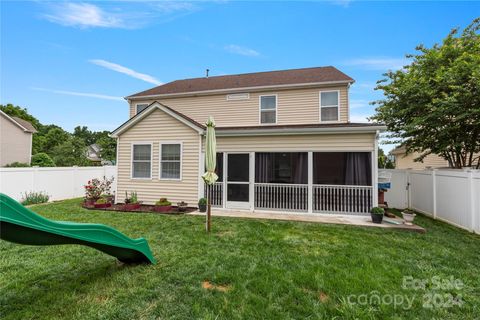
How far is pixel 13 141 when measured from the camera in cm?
1897

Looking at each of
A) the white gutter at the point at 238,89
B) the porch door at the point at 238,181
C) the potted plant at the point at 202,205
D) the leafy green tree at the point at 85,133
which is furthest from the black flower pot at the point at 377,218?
the leafy green tree at the point at 85,133

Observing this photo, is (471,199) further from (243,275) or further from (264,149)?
(243,275)

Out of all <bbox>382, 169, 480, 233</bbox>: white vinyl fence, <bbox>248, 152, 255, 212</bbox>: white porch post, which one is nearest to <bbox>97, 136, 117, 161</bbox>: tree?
<bbox>248, 152, 255, 212</bbox>: white porch post

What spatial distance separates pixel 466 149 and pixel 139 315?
508 inches

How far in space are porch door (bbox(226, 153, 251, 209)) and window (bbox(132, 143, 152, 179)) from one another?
12.4ft

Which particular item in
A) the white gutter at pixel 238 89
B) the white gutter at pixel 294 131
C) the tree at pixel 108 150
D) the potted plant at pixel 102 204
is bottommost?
the potted plant at pixel 102 204

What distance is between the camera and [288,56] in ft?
47.0

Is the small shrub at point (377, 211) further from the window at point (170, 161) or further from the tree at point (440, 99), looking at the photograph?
the window at point (170, 161)

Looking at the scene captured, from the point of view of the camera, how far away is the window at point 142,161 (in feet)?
31.9

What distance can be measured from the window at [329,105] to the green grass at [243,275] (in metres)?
6.45

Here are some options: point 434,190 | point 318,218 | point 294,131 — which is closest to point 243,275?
point 318,218

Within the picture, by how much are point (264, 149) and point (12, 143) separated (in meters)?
24.0

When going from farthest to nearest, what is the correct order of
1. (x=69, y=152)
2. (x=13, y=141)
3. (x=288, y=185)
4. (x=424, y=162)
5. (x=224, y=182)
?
(x=69, y=152), (x=13, y=141), (x=424, y=162), (x=224, y=182), (x=288, y=185)

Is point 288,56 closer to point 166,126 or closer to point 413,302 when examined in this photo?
point 166,126
